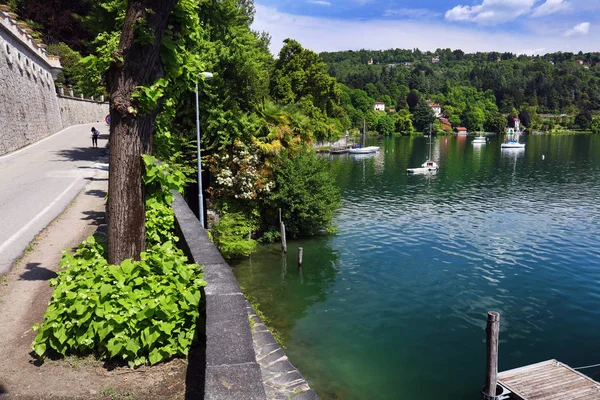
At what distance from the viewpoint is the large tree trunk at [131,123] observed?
16.9 ft

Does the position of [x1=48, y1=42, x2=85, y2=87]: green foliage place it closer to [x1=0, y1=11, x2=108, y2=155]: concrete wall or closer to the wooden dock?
[x1=0, y1=11, x2=108, y2=155]: concrete wall

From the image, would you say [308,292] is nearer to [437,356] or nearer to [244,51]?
[437,356]

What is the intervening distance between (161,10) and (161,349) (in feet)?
12.7

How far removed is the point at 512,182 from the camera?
2157 inches

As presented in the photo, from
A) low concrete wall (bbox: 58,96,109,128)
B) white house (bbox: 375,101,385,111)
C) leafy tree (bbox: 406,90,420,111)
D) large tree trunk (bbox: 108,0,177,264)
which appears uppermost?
leafy tree (bbox: 406,90,420,111)

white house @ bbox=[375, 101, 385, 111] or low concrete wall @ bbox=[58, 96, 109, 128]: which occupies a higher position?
white house @ bbox=[375, 101, 385, 111]

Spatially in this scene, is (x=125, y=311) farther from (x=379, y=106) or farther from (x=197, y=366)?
(x=379, y=106)

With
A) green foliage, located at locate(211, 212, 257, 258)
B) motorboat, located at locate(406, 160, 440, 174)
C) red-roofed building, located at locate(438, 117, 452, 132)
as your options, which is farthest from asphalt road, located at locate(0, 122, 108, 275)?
red-roofed building, located at locate(438, 117, 452, 132)

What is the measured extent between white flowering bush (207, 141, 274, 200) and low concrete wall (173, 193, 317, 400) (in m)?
16.2

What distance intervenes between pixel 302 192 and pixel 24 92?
2545 centimetres

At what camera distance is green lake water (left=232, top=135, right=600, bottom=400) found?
595 inches

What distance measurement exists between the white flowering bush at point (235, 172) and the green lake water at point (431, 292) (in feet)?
13.0

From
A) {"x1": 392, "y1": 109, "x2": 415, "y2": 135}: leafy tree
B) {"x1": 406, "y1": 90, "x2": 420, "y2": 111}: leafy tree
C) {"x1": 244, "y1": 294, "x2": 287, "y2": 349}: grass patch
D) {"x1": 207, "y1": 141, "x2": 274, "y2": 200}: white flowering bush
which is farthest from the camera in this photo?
{"x1": 406, "y1": 90, "x2": 420, "y2": 111}: leafy tree

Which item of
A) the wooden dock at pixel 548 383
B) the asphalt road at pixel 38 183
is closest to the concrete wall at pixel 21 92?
the asphalt road at pixel 38 183
